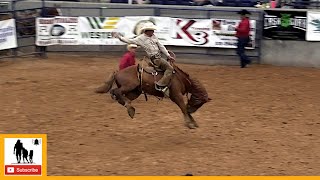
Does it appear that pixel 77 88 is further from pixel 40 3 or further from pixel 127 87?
pixel 40 3

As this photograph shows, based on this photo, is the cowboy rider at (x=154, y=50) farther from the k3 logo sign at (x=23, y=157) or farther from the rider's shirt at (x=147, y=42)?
the k3 logo sign at (x=23, y=157)

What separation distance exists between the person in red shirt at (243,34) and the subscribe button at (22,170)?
1173 centimetres

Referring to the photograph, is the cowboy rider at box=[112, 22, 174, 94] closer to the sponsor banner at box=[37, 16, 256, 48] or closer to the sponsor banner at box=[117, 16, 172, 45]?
the sponsor banner at box=[37, 16, 256, 48]

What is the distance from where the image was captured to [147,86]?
33.3 ft

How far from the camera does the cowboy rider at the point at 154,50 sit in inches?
391

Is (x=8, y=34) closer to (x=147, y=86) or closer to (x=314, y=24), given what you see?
(x=314, y=24)

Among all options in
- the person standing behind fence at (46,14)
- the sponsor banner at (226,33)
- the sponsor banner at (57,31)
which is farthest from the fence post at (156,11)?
the person standing behind fence at (46,14)

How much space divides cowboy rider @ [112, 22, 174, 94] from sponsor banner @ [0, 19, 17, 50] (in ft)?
29.4

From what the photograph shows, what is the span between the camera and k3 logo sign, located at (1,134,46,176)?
689 centimetres

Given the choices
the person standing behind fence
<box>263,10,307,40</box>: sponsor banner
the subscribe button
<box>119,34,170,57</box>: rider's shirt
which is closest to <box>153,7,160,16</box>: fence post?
the person standing behind fence

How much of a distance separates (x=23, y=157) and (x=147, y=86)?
356 cm

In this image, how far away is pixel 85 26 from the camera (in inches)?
758

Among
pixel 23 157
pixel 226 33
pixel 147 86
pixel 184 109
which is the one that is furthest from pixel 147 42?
pixel 226 33

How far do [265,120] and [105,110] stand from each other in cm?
310
